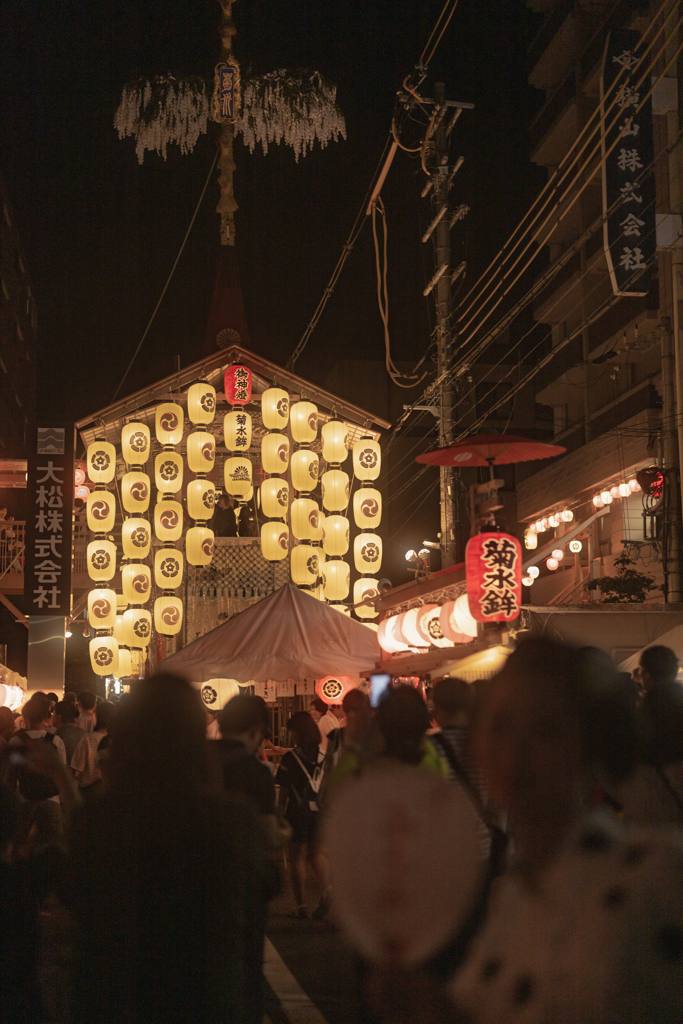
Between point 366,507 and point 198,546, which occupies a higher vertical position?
point 366,507

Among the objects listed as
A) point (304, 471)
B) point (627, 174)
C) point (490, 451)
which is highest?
point (627, 174)

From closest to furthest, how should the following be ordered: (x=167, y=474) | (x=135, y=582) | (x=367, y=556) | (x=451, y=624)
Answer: (x=451, y=624) < (x=367, y=556) < (x=135, y=582) < (x=167, y=474)

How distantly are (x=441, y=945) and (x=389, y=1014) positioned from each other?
429 millimetres

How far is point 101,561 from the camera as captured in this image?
19.2 meters

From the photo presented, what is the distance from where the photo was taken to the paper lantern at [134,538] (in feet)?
63.0

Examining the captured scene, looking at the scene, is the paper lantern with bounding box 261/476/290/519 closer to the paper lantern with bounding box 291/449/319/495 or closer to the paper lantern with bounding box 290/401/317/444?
the paper lantern with bounding box 291/449/319/495

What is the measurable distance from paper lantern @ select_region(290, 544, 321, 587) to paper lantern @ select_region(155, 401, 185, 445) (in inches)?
136

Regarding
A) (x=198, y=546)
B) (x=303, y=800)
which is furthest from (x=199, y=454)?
(x=303, y=800)

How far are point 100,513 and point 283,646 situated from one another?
24.7 feet

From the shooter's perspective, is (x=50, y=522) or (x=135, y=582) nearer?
(x=50, y=522)

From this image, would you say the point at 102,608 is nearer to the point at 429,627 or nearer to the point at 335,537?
the point at 335,537

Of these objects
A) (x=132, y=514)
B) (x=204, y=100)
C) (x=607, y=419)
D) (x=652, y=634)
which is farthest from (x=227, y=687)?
(x=204, y=100)

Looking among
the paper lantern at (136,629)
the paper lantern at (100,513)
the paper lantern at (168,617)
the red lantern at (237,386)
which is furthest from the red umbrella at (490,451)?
the paper lantern at (136,629)

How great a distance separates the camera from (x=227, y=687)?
17391 mm
